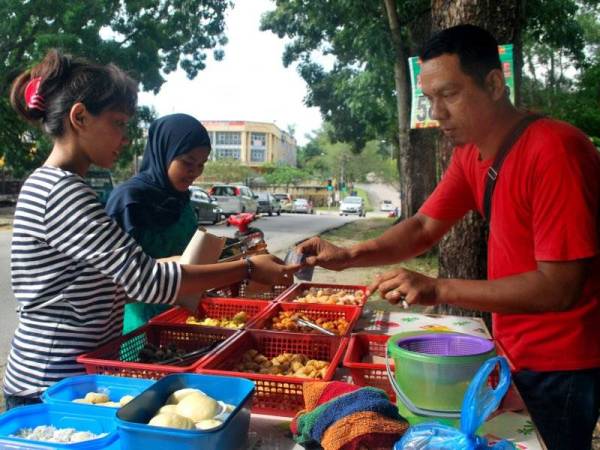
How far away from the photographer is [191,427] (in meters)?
1.15

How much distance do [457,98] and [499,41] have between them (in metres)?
2.22

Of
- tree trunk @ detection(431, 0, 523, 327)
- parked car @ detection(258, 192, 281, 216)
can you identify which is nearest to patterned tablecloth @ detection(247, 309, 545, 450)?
tree trunk @ detection(431, 0, 523, 327)

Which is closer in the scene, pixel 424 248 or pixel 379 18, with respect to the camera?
pixel 424 248

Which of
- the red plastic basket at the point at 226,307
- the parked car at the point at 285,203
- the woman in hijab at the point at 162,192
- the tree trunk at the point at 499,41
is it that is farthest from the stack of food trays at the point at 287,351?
the parked car at the point at 285,203

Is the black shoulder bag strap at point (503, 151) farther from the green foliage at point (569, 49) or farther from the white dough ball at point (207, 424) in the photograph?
the green foliage at point (569, 49)

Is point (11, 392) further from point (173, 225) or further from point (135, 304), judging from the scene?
point (173, 225)

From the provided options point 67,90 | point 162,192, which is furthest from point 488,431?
point 162,192

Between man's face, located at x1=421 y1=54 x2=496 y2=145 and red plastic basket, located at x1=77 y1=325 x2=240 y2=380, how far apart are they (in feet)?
3.63

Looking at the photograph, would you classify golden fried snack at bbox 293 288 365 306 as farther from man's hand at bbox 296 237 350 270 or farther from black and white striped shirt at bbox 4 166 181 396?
black and white striped shirt at bbox 4 166 181 396

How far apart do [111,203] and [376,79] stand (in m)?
11.5

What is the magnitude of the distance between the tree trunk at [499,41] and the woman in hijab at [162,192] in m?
2.18

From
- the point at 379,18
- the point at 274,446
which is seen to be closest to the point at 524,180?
the point at 274,446

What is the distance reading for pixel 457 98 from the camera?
187 cm

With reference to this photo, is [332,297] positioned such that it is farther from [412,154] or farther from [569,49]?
[569,49]
